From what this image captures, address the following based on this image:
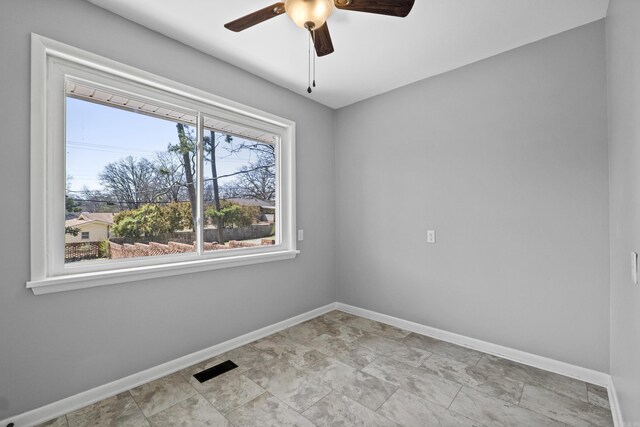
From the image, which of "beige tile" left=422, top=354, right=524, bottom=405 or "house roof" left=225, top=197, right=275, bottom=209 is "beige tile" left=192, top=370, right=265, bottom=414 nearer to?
"beige tile" left=422, top=354, right=524, bottom=405

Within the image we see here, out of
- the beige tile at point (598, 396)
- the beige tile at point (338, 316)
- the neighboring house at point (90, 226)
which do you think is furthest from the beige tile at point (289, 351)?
the beige tile at point (598, 396)

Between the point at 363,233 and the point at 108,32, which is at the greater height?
the point at 108,32

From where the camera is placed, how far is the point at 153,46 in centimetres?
212

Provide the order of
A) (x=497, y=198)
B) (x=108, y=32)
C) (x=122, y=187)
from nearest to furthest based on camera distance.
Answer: (x=108, y=32), (x=122, y=187), (x=497, y=198)

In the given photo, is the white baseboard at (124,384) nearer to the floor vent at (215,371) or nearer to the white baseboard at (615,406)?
the floor vent at (215,371)

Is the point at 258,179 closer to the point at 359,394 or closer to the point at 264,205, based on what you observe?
the point at 264,205

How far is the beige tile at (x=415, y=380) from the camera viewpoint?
1.90 m

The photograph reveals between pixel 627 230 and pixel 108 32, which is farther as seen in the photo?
pixel 108 32

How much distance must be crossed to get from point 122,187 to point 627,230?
3012mm

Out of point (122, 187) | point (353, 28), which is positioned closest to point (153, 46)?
point (122, 187)

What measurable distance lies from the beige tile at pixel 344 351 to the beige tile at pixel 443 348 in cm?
45

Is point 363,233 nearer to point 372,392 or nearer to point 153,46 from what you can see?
point 372,392

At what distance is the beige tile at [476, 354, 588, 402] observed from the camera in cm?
193

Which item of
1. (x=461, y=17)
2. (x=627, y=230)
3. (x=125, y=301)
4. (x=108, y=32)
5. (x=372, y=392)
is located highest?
(x=461, y=17)
